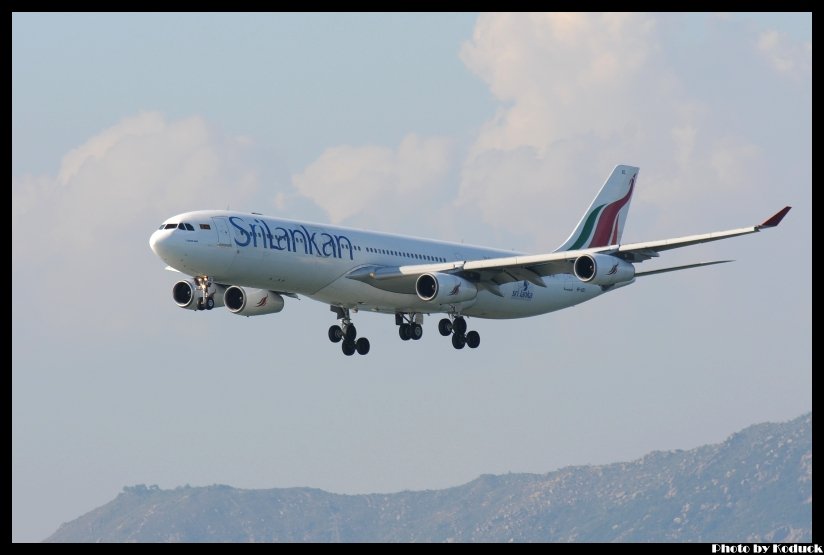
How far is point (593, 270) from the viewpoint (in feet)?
234

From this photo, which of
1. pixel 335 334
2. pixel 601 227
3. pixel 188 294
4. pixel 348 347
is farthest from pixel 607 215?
pixel 188 294

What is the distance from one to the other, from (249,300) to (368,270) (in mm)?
6126

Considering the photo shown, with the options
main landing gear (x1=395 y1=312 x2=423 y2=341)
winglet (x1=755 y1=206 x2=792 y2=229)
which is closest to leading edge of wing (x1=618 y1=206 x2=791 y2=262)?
winglet (x1=755 y1=206 x2=792 y2=229)

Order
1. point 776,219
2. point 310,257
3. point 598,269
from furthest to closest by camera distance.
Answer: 1. point 598,269
2. point 310,257
3. point 776,219

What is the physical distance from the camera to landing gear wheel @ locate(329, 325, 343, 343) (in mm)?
79250

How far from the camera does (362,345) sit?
79.1 m

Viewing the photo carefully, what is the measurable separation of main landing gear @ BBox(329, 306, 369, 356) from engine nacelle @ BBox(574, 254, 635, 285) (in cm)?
1282

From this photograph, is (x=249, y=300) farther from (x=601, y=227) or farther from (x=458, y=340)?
(x=601, y=227)

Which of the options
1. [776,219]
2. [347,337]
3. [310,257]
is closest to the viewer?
[776,219]

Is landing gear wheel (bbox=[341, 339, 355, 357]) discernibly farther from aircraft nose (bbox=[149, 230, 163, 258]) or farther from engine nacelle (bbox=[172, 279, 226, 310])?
aircraft nose (bbox=[149, 230, 163, 258])
